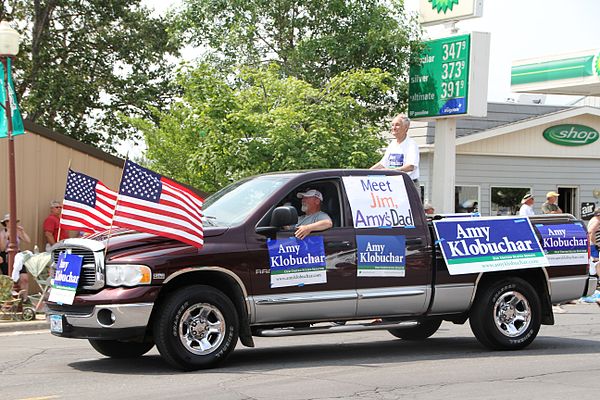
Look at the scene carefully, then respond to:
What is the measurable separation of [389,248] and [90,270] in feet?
9.49

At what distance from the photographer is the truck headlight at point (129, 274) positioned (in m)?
8.70

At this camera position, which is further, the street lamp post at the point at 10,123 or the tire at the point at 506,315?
the street lamp post at the point at 10,123

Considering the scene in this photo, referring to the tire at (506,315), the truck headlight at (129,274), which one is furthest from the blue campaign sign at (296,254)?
the tire at (506,315)

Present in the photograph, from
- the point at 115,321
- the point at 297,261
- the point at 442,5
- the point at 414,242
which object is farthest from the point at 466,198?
the point at 115,321

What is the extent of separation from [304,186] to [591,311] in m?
8.08

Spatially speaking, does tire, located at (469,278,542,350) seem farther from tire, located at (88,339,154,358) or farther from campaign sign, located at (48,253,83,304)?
campaign sign, located at (48,253,83,304)

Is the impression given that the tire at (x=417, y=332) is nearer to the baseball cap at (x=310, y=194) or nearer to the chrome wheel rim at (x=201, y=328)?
the baseball cap at (x=310, y=194)

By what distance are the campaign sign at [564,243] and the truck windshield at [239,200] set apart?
3.03m

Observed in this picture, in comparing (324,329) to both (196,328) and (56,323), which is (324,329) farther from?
(56,323)

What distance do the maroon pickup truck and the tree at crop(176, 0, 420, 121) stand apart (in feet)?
46.7

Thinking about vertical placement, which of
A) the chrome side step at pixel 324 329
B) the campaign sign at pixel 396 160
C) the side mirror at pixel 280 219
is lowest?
the chrome side step at pixel 324 329

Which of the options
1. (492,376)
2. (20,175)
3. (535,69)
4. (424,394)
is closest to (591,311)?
(492,376)

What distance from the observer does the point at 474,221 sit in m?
10.5

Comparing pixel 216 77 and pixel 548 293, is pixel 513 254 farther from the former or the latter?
pixel 216 77
